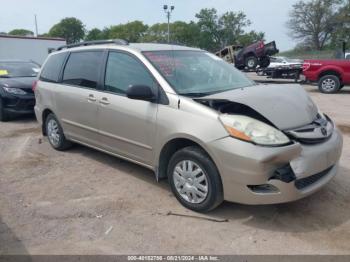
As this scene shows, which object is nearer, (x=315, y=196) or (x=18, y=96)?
(x=315, y=196)

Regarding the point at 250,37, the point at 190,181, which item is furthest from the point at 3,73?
the point at 250,37

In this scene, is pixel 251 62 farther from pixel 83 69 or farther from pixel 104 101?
pixel 104 101

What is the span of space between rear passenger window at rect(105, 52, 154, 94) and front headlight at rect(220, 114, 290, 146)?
1157mm

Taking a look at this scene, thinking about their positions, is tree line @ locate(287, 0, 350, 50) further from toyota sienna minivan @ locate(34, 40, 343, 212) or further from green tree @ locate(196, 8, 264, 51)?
toyota sienna minivan @ locate(34, 40, 343, 212)

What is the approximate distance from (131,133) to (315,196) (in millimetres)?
2253

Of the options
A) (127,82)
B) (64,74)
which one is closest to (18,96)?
(64,74)

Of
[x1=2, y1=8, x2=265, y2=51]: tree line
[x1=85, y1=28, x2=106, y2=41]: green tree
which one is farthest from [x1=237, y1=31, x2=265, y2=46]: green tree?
[x1=85, y1=28, x2=106, y2=41]: green tree

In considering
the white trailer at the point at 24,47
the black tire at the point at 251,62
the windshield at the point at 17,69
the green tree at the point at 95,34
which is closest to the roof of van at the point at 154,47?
the windshield at the point at 17,69

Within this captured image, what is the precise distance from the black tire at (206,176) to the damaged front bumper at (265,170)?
8 centimetres

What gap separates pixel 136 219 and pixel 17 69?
7699 millimetres

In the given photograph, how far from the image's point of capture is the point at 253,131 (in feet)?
11.6

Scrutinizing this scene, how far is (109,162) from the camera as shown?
5.66 metres

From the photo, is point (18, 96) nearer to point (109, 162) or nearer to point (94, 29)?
point (109, 162)

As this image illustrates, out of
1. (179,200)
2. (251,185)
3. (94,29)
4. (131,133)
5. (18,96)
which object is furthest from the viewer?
(94,29)
